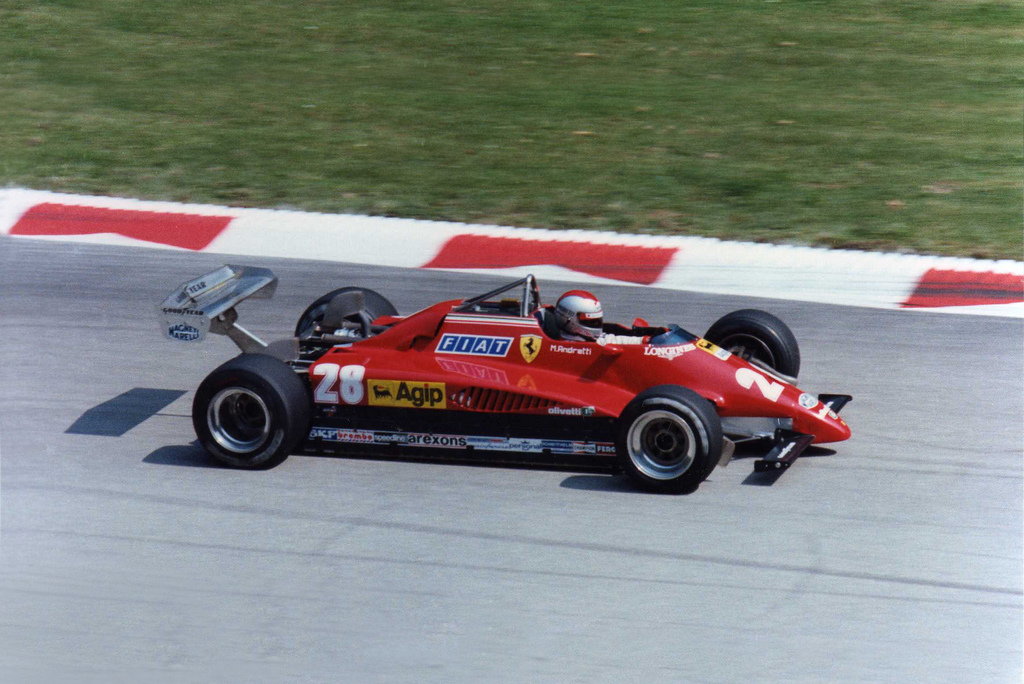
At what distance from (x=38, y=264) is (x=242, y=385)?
448 centimetres

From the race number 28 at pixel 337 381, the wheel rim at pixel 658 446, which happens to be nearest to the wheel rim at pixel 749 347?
the wheel rim at pixel 658 446

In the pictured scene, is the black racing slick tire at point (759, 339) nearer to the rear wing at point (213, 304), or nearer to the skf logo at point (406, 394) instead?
the skf logo at point (406, 394)

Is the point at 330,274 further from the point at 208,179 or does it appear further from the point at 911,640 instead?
the point at 911,640

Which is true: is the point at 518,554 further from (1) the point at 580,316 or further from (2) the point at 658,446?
(1) the point at 580,316

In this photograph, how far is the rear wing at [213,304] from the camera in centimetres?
685

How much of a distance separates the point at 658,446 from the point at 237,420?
215cm

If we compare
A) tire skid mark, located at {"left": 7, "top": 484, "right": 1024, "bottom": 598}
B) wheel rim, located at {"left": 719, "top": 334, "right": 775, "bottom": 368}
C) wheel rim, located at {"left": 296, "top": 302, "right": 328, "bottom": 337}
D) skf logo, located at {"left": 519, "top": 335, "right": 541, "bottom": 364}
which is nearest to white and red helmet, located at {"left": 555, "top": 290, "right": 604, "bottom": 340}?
skf logo, located at {"left": 519, "top": 335, "right": 541, "bottom": 364}

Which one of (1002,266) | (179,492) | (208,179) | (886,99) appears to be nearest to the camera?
(179,492)

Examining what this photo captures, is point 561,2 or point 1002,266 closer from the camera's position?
point 1002,266

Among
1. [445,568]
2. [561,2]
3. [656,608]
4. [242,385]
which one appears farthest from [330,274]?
[561,2]

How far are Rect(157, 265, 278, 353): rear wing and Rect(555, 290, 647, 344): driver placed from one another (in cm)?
181

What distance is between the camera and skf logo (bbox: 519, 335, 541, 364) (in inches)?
256

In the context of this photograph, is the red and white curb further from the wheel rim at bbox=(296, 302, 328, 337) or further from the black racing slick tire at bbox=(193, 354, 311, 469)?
the black racing slick tire at bbox=(193, 354, 311, 469)

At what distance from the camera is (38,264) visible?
32.7ft
